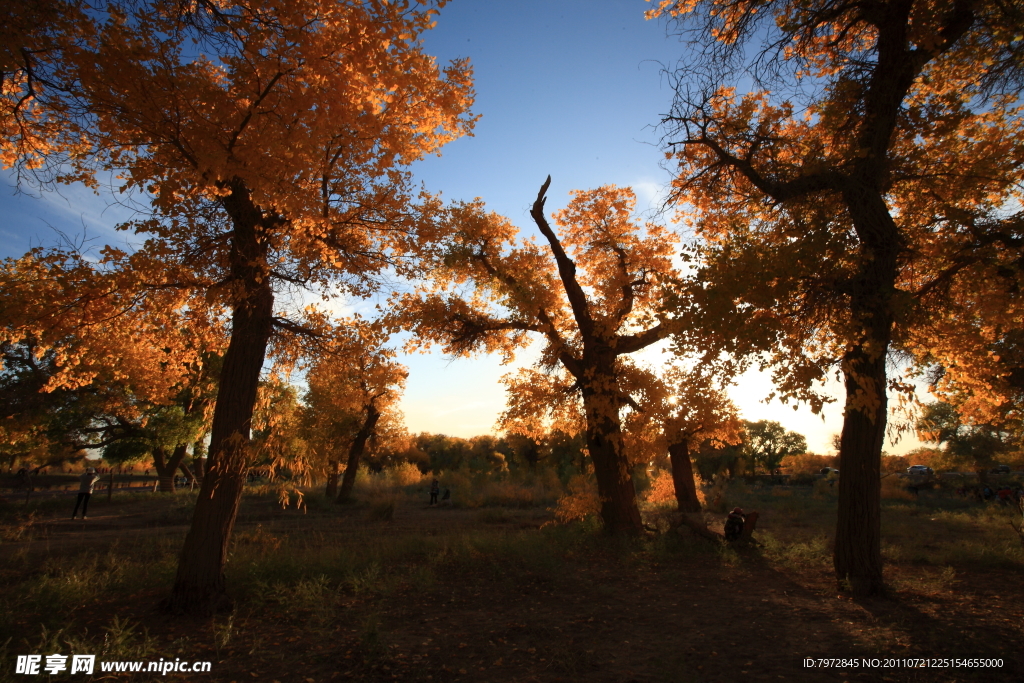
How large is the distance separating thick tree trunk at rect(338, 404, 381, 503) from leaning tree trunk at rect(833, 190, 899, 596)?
18827 mm

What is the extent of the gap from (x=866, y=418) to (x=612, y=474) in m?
5.56

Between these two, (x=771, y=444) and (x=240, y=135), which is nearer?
(x=240, y=135)

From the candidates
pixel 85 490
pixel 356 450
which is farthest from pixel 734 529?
pixel 85 490

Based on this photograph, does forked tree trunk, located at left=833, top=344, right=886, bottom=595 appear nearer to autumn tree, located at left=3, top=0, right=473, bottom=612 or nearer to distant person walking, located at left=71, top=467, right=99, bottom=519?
autumn tree, located at left=3, top=0, right=473, bottom=612

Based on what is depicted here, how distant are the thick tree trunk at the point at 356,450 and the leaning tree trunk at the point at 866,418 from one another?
741 inches

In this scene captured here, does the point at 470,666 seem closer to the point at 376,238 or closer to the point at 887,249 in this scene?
the point at 376,238

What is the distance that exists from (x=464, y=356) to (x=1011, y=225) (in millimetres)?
9814

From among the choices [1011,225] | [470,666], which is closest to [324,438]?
[470,666]

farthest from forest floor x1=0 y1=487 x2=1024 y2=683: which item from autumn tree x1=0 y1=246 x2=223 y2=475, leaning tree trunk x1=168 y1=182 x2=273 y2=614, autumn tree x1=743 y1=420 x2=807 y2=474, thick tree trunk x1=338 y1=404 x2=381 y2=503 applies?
autumn tree x1=743 y1=420 x2=807 y2=474

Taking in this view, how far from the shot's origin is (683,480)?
17234 millimetres

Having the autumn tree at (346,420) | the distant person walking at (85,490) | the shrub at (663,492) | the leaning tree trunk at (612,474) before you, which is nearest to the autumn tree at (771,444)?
the shrub at (663,492)

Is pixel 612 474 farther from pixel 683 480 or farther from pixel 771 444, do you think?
pixel 771 444

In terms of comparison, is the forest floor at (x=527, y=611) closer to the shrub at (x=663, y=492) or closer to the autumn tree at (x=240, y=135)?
the autumn tree at (x=240, y=135)

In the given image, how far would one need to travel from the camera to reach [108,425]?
76.1 feet
